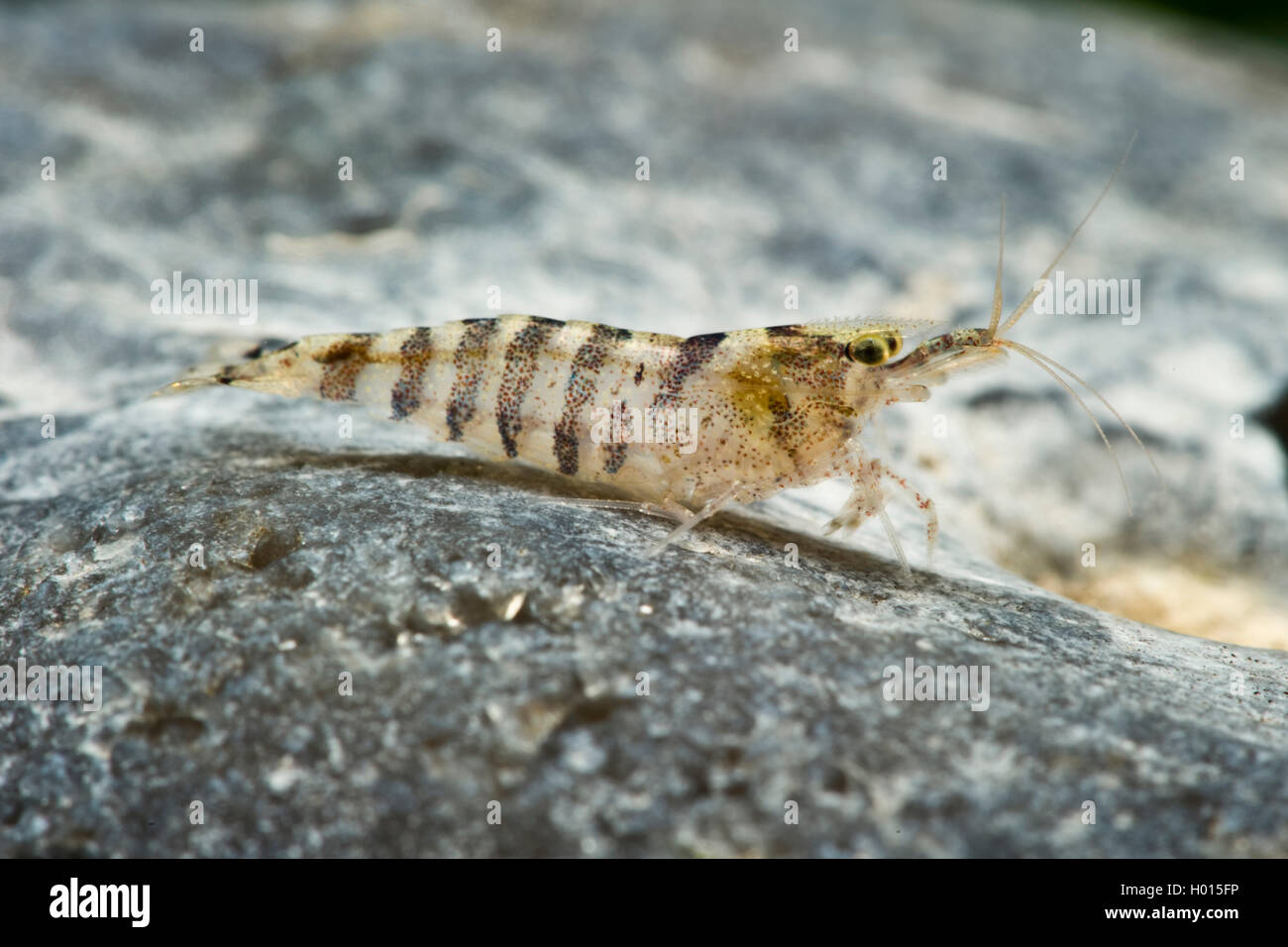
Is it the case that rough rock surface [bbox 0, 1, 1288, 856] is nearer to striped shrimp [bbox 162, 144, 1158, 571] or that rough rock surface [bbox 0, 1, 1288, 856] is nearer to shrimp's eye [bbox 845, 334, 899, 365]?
striped shrimp [bbox 162, 144, 1158, 571]

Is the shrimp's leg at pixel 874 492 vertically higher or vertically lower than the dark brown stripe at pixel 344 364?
lower

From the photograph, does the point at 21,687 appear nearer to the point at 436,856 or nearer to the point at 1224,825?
the point at 436,856

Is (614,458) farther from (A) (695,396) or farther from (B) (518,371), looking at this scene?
(B) (518,371)

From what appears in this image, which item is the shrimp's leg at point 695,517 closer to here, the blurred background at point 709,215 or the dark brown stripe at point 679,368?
the dark brown stripe at point 679,368

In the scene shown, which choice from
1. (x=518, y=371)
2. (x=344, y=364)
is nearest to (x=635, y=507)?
(x=518, y=371)

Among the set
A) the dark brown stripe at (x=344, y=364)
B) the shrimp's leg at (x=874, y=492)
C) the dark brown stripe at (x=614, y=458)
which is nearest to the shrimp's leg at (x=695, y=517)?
the dark brown stripe at (x=614, y=458)

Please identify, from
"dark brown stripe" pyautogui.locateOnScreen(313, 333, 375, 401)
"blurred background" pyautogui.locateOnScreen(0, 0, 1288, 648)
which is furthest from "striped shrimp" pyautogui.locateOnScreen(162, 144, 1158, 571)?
"blurred background" pyautogui.locateOnScreen(0, 0, 1288, 648)
